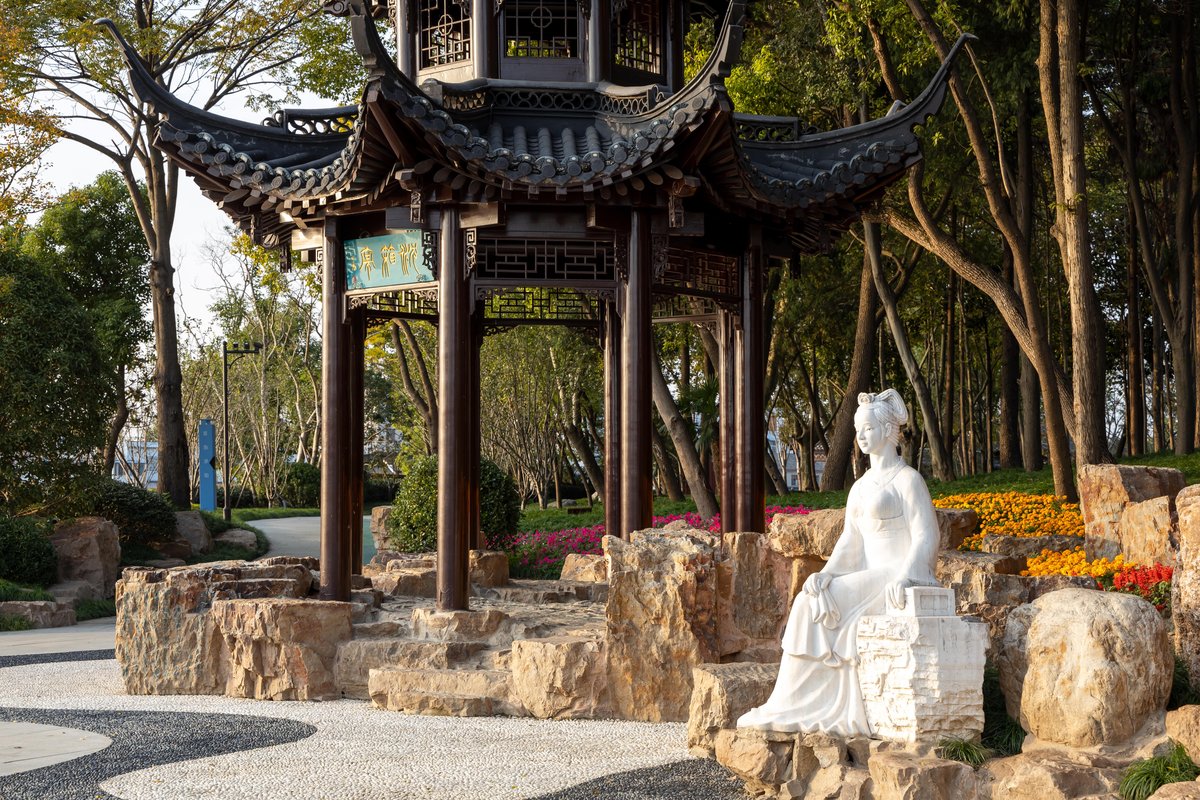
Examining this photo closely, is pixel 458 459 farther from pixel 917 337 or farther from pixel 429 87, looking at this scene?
pixel 917 337

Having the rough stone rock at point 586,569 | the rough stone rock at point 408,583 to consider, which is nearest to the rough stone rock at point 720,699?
the rough stone rock at point 408,583

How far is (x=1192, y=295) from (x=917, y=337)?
15.8 meters

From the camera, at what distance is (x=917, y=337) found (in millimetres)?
38531

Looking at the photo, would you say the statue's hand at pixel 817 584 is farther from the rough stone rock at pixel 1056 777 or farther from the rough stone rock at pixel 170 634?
the rough stone rock at pixel 170 634

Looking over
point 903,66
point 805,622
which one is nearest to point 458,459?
point 805,622

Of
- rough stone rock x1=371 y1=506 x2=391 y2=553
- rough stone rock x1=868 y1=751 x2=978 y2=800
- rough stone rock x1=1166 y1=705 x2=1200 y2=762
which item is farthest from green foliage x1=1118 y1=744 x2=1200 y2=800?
rough stone rock x1=371 y1=506 x2=391 y2=553

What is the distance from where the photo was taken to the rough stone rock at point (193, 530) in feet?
78.6

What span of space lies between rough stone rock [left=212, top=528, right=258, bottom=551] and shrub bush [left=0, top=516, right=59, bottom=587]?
7.53 meters

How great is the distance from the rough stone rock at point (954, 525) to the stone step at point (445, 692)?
3.87m

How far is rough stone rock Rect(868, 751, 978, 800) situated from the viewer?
19.3 feet

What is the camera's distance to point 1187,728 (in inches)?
224

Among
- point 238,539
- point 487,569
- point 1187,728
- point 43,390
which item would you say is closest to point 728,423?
point 487,569

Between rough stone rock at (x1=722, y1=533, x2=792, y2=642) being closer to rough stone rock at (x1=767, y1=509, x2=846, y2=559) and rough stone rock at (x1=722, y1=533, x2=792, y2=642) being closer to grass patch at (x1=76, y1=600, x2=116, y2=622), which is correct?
rough stone rock at (x1=767, y1=509, x2=846, y2=559)

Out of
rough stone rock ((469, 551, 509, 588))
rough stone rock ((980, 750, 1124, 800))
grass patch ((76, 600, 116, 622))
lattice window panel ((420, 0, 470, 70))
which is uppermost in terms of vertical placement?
lattice window panel ((420, 0, 470, 70))
